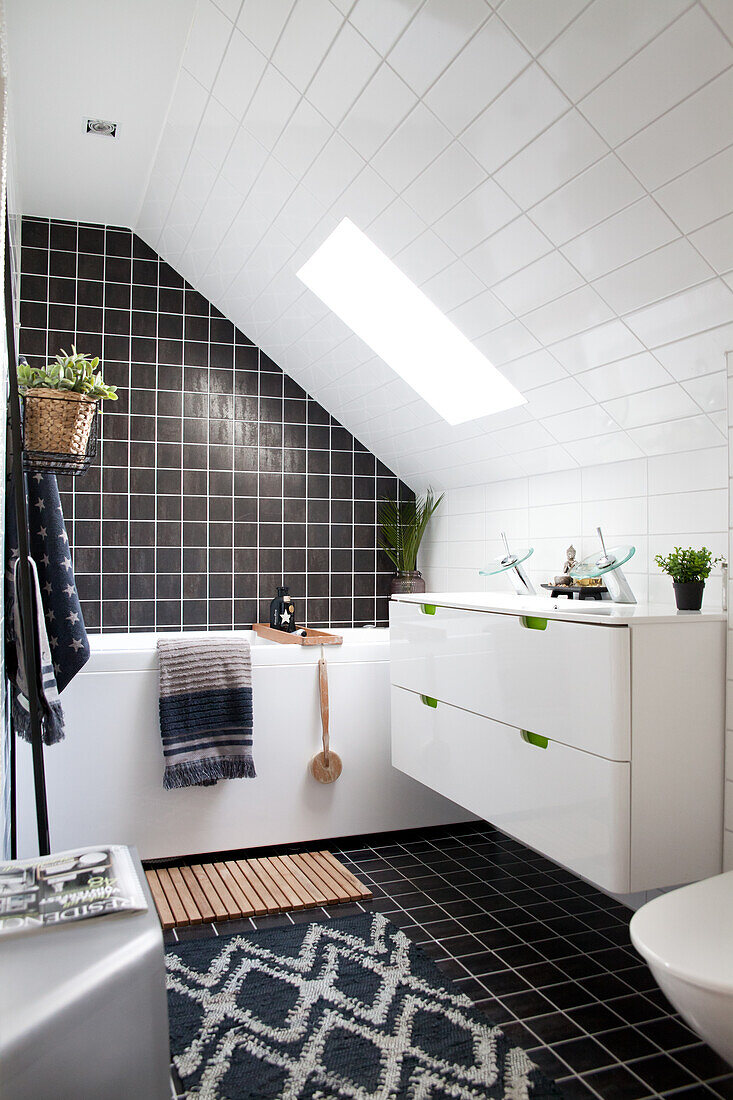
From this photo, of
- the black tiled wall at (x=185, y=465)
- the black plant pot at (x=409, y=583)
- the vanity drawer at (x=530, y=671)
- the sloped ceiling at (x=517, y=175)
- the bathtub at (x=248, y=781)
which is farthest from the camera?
the black plant pot at (x=409, y=583)

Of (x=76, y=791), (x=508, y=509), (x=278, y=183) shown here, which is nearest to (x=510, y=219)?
(x=278, y=183)

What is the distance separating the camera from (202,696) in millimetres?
2799

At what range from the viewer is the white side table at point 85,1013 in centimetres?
88

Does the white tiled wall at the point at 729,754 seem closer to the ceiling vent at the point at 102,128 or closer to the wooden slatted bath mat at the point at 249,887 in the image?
the wooden slatted bath mat at the point at 249,887

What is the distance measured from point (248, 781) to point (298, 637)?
57 cm

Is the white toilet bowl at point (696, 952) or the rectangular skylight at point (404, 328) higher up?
the rectangular skylight at point (404, 328)

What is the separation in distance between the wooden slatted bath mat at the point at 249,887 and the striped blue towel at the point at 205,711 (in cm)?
29

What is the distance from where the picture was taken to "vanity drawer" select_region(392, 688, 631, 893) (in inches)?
72.4

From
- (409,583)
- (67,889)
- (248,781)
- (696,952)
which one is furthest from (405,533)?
(67,889)

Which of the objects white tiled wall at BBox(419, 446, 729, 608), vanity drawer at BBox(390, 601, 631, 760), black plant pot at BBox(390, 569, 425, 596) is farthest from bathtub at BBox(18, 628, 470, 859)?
black plant pot at BBox(390, 569, 425, 596)

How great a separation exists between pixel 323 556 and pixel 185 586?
708 millimetres

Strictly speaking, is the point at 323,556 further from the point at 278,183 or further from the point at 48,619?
the point at 48,619

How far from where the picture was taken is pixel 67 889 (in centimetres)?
123

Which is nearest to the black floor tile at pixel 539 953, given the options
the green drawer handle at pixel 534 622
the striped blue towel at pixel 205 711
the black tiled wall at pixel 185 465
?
the striped blue towel at pixel 205 711
